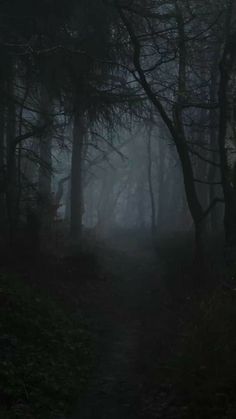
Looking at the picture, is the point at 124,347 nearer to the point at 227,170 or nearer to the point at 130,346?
the point at 130,346

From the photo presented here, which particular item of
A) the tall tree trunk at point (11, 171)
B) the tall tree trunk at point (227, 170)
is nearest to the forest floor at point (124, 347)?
the tall tree trunk at point (227, 170)

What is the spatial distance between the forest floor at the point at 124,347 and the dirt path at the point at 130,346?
20mm

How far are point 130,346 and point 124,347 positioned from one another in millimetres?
127

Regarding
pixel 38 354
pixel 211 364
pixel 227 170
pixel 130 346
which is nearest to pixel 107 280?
pixel 227 170

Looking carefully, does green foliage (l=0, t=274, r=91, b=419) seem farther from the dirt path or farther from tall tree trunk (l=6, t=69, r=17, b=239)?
tall tree trunk (l=6, t=69, r=17, b=239)

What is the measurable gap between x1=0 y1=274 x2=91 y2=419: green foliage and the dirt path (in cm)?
30

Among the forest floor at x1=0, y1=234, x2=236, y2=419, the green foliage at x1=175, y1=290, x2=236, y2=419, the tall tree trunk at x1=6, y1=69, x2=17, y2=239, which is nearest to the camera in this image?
the green foliage at x1=175, y1=290, x2=236, y2=419

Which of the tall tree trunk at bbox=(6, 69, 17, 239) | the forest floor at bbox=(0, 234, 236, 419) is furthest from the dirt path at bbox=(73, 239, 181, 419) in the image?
the tall tree trunk at bbox=(6, 69, 17, 239)

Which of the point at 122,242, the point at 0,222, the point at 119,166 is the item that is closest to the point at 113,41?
the point at 0,222

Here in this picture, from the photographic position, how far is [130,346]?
34.6 ft

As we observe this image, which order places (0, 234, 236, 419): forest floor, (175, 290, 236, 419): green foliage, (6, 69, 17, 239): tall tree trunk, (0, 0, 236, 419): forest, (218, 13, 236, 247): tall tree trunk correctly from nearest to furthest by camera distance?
(175, 290, 236, 419): green foliage
(0, 234, 236, 419): forest floor
(0, 0, 236, 419): forest
(218, 13, 236, 247): tall tree trunk
(6, 69, 17, 239): tall tree trunk

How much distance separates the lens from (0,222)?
15734 mm

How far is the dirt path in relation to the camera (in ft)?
25.1

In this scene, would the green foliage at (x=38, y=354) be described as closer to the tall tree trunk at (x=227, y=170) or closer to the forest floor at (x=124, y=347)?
the forest floor at (x=124, y=347)
